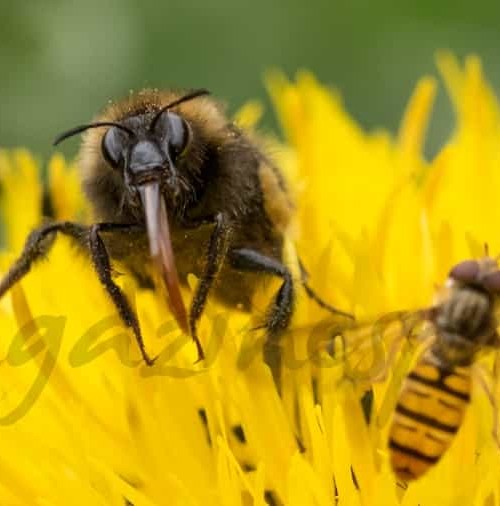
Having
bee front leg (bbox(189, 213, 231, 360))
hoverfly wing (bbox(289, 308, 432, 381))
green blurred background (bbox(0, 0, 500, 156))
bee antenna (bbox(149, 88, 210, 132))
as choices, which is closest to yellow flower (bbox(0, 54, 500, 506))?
hoverfly wing (bbox(289, 308, 432, 381))

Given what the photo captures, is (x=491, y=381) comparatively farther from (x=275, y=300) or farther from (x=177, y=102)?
(x=177, y=102)

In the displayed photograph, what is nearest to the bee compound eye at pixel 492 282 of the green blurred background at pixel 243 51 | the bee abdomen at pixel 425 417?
the bee abdomen at pixel 425 417

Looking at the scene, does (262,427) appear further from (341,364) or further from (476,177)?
(476,177)

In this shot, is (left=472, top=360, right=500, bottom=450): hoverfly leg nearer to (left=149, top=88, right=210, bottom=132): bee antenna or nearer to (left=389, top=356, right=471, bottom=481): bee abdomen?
(left=389, top=356, right=471, bottom=481): bee abdomen

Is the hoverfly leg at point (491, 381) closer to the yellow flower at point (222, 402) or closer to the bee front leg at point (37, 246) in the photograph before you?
the yellow flower at point (222, 402)

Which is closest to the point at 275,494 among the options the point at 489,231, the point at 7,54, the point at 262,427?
the point at 262,427

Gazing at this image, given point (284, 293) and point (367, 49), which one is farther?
point (367, 49)
